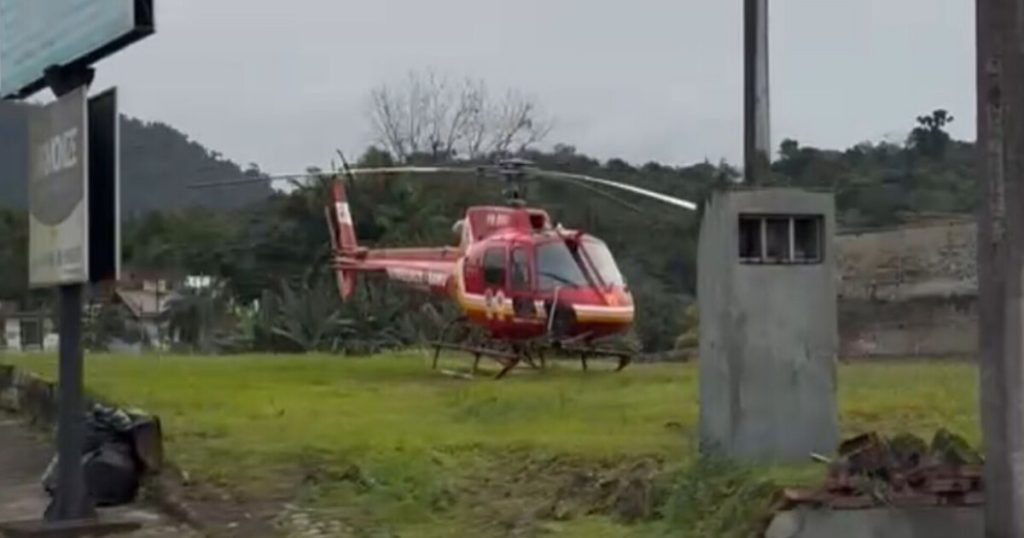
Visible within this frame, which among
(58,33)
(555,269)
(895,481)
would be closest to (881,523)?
(895,481)

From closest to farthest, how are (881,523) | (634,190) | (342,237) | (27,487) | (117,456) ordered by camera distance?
(881,523), (117,456), (27,487), (634,190), (342,237)

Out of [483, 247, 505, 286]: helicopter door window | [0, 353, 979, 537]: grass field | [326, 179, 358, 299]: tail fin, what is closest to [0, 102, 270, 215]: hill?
[326, 179, 358, 299]: tail fin

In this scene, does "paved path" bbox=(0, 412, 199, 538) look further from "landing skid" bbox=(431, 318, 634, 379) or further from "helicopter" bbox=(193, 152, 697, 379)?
"helicopter" bbox=(193, 152, 697, 379)

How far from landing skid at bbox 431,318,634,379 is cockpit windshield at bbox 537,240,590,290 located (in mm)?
577

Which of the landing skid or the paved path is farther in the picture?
the landing skid

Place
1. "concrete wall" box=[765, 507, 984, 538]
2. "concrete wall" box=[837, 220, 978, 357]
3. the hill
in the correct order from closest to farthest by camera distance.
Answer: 1. "concrete wall" box=[765, 507, 984, 538]
2. "concrete wall" box=[837, 220, 978, 357]
3. the hill

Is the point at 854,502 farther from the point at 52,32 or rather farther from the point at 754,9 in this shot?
the point at 52,32

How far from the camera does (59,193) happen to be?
28.2 ft

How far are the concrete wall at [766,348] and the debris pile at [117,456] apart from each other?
3.43 m

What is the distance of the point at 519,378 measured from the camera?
16.3 metres

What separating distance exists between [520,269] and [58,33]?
29.7 ft

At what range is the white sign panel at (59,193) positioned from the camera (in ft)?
27.1

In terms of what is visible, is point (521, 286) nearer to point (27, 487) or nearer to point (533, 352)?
point (533, 352)

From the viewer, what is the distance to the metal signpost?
814 centimetres
